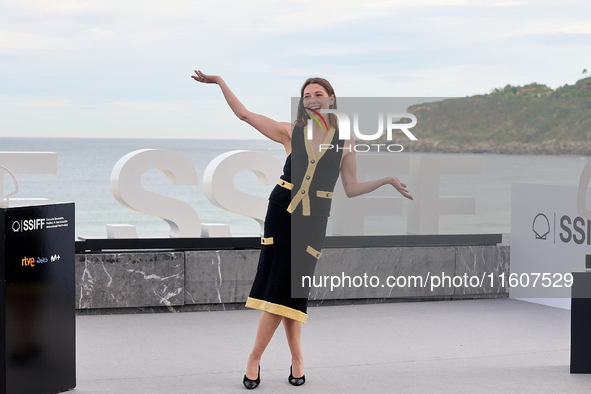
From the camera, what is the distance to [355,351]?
201 inches

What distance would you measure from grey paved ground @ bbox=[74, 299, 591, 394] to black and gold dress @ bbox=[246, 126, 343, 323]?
1.62 ft

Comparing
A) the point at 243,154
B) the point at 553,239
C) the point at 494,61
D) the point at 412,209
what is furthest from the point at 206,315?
the point at 494,61

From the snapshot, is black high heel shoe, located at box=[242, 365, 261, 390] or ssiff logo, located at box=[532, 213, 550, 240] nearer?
black high heel shoe, located at box=[242, 365, 261, 390]

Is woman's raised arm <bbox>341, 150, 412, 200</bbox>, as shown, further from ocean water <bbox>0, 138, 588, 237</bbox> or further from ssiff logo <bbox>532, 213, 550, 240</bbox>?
ocean water <bbox>0, 138, 588, 237</bbox>

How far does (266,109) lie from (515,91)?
31.3 meters

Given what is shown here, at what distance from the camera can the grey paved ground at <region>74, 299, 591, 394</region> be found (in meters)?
4.28

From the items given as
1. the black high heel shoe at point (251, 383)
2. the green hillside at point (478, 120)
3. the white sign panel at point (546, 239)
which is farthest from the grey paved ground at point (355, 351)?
the green hillside at point (478, 120)

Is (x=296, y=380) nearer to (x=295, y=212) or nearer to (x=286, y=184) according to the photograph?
(x=295, y=212)

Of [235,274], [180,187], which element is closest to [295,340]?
[235,274]

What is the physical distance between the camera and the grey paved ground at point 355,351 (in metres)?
4.28

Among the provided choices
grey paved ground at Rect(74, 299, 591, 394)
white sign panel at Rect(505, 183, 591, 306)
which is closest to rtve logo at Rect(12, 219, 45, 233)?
grey paved ground at Rect(74, 299, 591, 394)

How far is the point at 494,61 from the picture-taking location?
40.9 meters

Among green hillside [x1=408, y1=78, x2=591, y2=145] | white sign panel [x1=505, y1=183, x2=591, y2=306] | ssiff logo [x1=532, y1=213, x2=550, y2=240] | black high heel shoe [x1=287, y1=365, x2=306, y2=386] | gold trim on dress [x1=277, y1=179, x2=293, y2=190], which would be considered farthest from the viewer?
ssiff logo [x1=532, y1=213, x2=550, y2=240]

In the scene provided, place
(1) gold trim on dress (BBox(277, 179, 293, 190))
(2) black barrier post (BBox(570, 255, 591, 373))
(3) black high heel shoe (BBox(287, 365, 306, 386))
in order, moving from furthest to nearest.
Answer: (2) black barrier post (BBox(570, 255, 591, 373)), (3) black high heel shoe (BBox(287, 365, 306, 386)), (1) gold trim on dress (BBox(277, 179, 293, 190))
